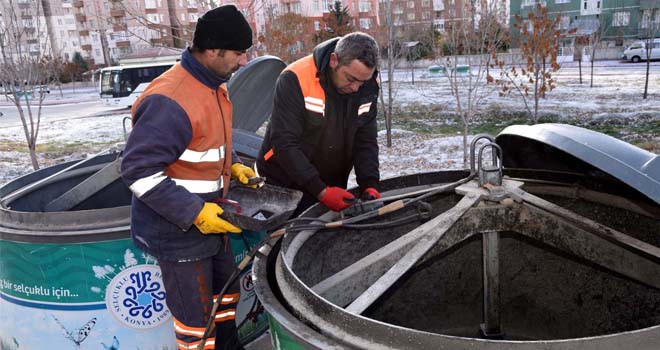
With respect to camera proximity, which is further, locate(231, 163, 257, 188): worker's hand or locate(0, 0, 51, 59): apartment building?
locate(0, 0, 51, 59): apartment building

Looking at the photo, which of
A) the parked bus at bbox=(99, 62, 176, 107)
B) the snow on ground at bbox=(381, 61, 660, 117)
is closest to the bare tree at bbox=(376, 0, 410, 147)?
the snow on ground at bbox=(381, 61, 660, 117)

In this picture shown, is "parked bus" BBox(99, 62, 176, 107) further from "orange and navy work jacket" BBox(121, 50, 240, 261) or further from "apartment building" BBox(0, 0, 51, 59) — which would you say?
"orange and navy work jacket" BBox(121, 50, 240, 261)

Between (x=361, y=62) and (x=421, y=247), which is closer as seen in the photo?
(x=421, y=247)

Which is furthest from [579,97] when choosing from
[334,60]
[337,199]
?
[337,199]

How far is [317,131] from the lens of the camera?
2857mm

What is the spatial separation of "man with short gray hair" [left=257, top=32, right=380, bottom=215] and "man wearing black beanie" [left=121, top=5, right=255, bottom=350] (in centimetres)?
41

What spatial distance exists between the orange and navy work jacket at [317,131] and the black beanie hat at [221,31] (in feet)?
1.95

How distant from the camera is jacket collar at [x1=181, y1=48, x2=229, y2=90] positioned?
2.16 m

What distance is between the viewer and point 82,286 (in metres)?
2.67

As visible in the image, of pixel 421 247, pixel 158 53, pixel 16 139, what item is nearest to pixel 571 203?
pixel 421 247

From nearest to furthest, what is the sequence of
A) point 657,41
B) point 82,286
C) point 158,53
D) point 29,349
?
1. point 82,286
2. point 29,349
3. point 158,53
4. point 657,41

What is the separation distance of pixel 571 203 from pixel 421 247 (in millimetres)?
1074

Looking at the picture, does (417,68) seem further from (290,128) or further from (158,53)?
(290,128)

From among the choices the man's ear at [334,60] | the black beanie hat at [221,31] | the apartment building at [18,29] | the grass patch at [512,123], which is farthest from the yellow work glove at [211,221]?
the grass patch at [512,123]
